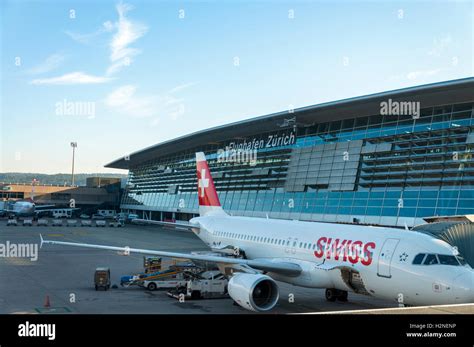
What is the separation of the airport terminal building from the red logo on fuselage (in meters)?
25.0

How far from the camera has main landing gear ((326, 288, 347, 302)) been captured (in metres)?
22.4

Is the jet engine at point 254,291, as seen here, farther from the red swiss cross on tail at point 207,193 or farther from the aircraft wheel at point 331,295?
the red swiss cross on tail at point 207,193

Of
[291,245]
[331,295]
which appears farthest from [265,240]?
[331,295]

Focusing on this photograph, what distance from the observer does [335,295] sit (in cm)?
2236

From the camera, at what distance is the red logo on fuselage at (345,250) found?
749 inches

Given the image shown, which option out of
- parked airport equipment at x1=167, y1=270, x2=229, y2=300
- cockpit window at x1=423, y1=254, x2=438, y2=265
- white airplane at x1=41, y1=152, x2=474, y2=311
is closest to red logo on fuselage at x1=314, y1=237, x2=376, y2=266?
white airplane at x1=41, y1=152, x2=474, y2=311

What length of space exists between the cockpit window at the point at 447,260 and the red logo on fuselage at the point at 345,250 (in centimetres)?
248

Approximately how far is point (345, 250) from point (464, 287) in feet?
16.0

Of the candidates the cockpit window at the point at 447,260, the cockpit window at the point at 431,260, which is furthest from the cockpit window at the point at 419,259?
the cockpit window at the point at 447,260

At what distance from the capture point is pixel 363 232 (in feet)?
66.6

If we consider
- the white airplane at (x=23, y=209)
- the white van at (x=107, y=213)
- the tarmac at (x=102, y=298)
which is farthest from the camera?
the white van at (x=107, y=213)

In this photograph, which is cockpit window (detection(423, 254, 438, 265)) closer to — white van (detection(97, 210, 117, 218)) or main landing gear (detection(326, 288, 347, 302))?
main landing gear (detection(326, 288, 347, 302))
